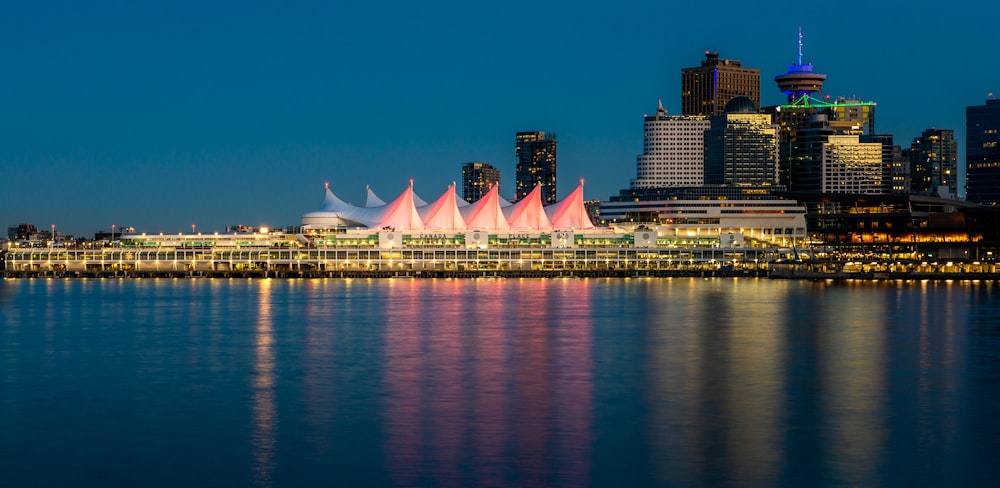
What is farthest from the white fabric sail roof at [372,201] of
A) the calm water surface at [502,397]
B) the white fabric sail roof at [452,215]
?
the calm water surface at [502,397]

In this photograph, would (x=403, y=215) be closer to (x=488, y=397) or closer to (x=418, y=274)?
(x=418, y=274)

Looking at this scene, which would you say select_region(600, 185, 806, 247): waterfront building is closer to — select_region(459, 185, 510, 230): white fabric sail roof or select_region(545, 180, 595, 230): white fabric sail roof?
select_region(545, 180, 595, 230): white fabric sail roof

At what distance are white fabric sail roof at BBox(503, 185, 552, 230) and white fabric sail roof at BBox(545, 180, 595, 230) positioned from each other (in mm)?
1199

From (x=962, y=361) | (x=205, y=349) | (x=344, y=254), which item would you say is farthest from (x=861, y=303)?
(x=344, y=254)

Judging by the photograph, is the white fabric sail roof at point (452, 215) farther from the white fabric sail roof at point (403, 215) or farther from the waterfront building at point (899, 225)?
the waterfront building at point (899, 225)

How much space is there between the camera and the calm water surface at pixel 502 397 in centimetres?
2698

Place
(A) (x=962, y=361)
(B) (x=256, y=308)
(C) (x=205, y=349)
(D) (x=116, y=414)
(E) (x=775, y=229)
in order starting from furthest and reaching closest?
(E) (x=775, y=229)
(B) (x=256, y=308)
(C) (x=205, y=349)
(A) (x=962, y=361)
(D) (x=116, y=414)

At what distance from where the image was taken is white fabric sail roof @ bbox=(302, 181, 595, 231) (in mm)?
133500

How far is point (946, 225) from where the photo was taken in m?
143

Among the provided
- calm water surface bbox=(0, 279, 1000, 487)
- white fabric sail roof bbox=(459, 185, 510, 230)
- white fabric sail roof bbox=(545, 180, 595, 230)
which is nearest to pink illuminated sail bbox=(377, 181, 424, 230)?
white fabric sail roof bbox=(459, 185, 510, 230)

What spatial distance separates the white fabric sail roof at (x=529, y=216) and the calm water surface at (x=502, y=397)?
6625 cm

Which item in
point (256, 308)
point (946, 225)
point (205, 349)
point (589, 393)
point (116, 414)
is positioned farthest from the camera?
point (946, 225)

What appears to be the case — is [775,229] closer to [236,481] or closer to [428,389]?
[428,389]

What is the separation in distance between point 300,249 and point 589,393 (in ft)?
318
